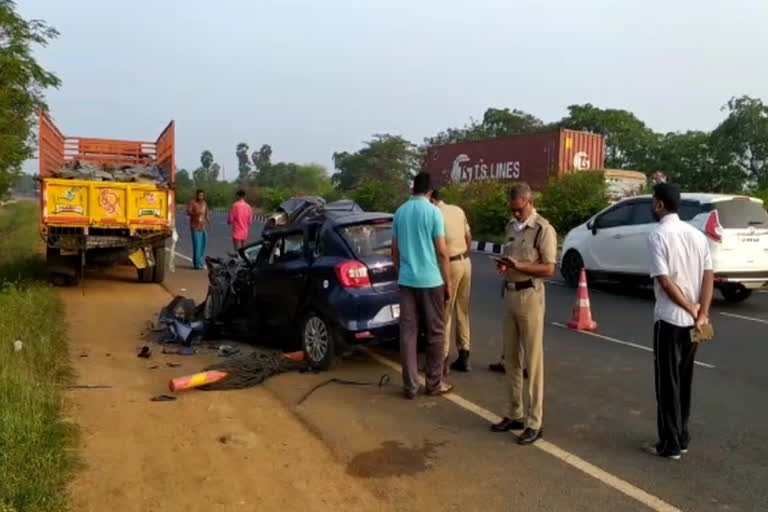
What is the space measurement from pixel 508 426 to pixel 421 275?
4.54 ft

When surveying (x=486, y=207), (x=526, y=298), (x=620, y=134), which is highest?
(x=620, y=134)

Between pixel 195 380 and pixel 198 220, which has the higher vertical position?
pixel 198 220

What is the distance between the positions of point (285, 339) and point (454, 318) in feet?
6.22

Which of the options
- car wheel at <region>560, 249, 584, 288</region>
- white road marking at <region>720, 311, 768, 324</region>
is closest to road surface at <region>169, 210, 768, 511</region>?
white road marking at <region>720, 311, 768, 324</region>

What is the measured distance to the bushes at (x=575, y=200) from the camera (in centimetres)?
2138

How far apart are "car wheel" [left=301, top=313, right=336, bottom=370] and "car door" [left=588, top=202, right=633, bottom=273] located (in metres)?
6.95

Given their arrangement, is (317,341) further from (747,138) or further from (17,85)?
(747,138)

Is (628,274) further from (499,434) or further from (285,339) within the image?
(499,434)

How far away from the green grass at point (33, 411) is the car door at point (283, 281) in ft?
6.69

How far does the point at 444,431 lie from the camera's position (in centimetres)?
→ 518

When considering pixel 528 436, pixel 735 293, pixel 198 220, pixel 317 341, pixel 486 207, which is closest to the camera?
pixel 528 436

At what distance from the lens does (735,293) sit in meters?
11.5

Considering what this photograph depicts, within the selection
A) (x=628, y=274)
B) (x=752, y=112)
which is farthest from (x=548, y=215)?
(x=752, y=112)

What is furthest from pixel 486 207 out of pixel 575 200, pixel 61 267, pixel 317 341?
pixel 317 341
